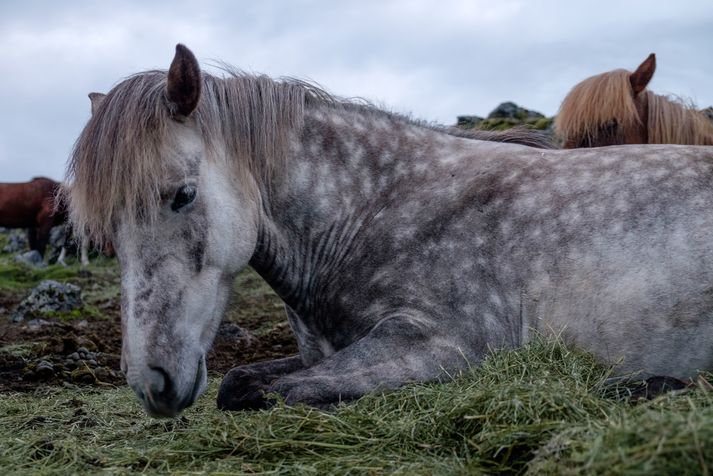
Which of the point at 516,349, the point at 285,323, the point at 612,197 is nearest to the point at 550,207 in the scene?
the point at 612,197

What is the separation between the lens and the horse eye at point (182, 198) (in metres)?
3.42

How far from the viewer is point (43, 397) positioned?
5055mm

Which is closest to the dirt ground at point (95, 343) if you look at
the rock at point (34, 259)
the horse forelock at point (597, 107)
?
the horse forelock at point (597, 107)

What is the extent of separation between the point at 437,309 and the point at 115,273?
14.7 meters

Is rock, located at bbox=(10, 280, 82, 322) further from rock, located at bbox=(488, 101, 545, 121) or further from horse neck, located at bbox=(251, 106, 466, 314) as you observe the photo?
rock, located at bbox=(488, 101, 545, 121)

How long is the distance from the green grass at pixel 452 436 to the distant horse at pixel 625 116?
416cm

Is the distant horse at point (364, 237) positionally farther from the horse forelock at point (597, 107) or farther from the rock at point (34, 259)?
the rock at point (34, 259)

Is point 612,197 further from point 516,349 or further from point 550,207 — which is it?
point 516,349

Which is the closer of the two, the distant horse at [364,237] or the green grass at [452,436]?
the green grass at [452,436]

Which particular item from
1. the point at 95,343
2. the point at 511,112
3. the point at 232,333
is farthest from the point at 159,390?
the point at 511,112

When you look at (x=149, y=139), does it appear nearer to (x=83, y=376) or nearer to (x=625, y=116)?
(x=83, y=376)

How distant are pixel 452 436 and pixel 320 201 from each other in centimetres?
177

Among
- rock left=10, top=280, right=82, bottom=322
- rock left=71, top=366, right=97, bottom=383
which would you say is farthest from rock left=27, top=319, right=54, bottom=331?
rock left=71, top=366, right=97, bottom=383

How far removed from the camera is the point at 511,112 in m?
26.0
